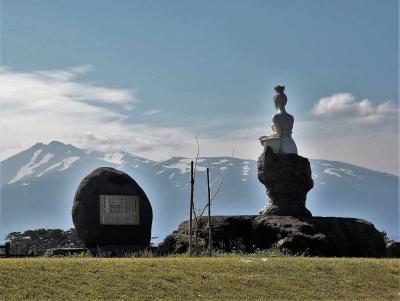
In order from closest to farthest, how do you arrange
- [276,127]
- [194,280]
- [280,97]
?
[194,280], [276,127], [280,97]

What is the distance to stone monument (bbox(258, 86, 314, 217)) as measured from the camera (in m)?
35.5

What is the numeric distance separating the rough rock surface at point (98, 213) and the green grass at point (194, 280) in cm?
727

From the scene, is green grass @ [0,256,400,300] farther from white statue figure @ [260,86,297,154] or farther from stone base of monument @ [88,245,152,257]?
white statue figure @ [260,86,297,154]

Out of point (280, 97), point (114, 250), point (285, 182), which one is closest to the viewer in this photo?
point (114, 250)

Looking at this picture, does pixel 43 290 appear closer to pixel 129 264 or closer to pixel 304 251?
pixel 129 264

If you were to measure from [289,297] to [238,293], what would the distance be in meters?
1.28

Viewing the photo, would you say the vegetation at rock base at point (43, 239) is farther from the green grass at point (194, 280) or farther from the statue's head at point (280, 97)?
the green grass at point (194, 280)

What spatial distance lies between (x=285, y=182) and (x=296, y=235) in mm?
4079

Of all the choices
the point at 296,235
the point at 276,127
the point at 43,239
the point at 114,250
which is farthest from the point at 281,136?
the point at 43,239

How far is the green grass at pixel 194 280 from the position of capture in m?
21.0

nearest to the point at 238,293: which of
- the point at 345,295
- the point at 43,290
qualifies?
the point at 345,295

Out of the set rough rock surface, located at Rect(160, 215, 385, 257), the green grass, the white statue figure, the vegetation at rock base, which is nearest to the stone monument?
the white statue figure

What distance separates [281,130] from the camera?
120 ft

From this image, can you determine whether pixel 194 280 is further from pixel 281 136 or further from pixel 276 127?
pixel 276 127
